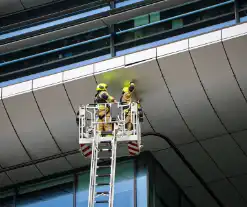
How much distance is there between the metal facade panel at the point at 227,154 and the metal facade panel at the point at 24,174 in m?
5.43

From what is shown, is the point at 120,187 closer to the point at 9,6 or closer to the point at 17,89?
the point at 17,89

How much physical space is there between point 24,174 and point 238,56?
808cm

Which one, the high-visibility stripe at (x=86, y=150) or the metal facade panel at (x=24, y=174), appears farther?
the metal facade panel at (x=24, y=174)

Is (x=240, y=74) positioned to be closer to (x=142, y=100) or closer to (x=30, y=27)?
(x=142, y=100)

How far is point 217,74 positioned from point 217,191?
16.9 feet

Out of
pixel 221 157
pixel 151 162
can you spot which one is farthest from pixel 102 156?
pixel 221 157

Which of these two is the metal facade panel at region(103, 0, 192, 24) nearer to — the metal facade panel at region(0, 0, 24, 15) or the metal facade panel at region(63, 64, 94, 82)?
the metal facade panel at region(63, 64, 94, 82)

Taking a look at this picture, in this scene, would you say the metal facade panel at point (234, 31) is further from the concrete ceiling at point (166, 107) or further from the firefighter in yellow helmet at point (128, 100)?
the firefighter in yellow helmet at point (128, 100)

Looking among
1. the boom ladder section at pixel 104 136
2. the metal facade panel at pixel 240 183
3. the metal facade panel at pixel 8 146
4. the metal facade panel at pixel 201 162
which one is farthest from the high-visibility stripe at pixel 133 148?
the metal facade panel at pixel 240 183

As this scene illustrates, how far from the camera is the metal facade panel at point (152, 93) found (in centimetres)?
3328

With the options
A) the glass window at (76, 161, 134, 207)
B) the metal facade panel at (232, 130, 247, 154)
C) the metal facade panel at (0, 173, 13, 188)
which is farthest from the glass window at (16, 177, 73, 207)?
the metal facade panel at (232, 130, 247, 154)

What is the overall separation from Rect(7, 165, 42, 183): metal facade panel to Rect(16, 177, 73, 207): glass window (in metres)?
0.37

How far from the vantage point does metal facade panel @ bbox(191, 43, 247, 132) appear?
32.8 m

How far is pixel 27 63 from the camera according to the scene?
3569 centimetres
